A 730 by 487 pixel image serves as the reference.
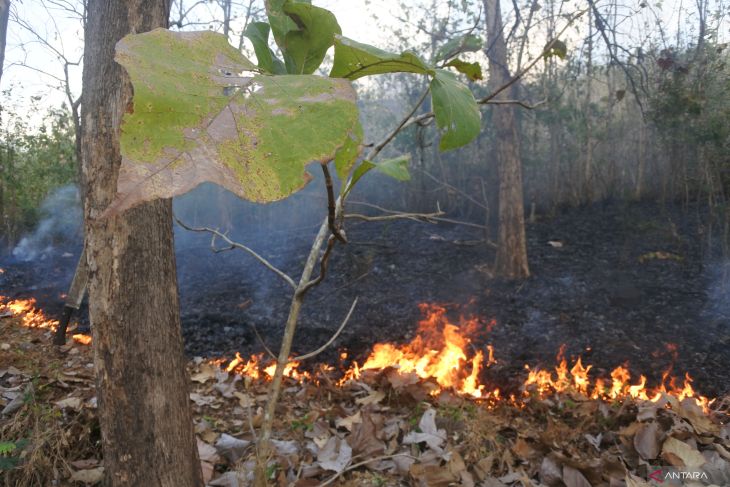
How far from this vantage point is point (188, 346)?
5.08 m

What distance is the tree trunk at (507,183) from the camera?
21.3 feet

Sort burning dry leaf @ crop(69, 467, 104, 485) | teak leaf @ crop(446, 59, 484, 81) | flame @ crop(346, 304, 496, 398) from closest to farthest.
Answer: teak leaf @ crop(446, 59, 484, 81)
burning dry leaf @ crop(69, 467, 104, 485)
flame @ crop(346, 304, 496, 398)

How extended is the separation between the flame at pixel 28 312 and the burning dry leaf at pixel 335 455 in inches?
164

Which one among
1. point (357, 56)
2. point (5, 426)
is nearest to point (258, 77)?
point (357, 56)

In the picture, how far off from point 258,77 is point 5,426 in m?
2.63

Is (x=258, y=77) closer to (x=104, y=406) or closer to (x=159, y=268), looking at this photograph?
(x=159, y=268)

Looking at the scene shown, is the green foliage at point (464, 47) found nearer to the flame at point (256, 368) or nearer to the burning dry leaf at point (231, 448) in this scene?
the burning dry leaf at point (231, 448)

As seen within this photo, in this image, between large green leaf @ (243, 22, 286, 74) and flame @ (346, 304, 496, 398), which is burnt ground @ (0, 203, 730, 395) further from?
large green leaf @ (243, 22, 286, 74)

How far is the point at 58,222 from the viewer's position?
10.0 metres

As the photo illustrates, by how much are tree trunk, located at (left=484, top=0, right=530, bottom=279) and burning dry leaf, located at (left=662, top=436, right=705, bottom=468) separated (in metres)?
3.79

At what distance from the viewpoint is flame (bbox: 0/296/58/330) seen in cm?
559

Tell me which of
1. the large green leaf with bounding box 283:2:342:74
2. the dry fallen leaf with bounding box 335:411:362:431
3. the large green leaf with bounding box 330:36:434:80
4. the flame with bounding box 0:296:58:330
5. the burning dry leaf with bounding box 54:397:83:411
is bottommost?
the dry fallen leaf with bounding box 335:411:362:431

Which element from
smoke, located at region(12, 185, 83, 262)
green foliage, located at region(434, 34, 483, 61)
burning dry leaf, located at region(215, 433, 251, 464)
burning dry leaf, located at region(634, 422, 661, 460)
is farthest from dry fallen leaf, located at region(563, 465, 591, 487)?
smoke, located at region(12, 185, 83, 262)

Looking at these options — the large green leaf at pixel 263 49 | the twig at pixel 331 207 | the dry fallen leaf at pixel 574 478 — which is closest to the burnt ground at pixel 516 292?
the dry fallen leaf at pixel 574 478
